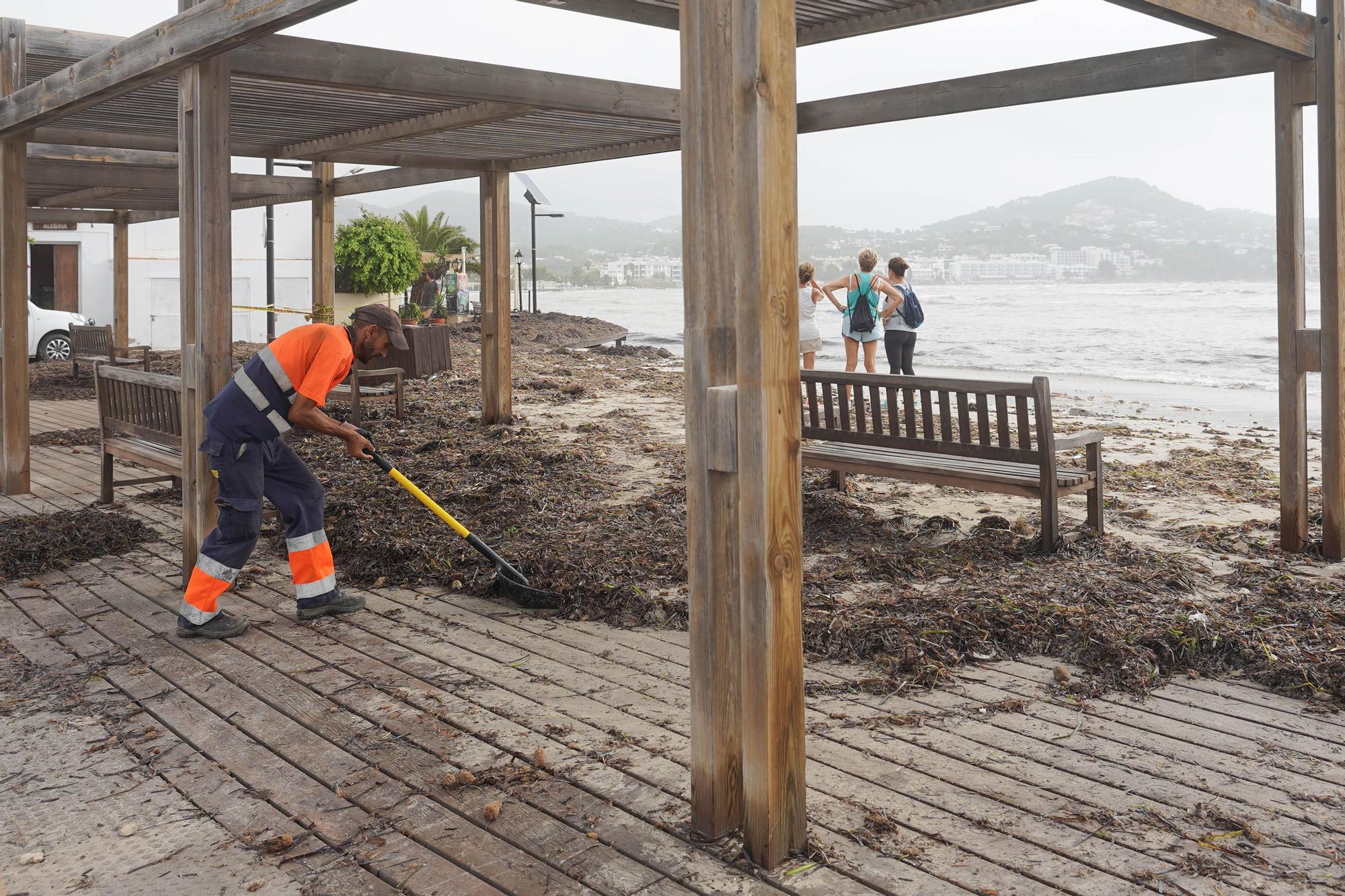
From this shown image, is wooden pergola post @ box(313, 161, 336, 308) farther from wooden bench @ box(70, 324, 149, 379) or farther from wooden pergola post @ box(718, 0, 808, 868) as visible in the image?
wooden pergola post @ box(718, 0, 808, 868)

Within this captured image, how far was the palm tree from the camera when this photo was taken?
112 ft

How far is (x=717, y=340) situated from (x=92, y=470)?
8.65 m

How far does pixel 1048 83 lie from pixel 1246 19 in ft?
5.07

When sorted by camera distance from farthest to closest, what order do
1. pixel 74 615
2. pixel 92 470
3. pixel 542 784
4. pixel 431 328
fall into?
pixel 431 328 < pixel 92 470 < pixel 74 615 < pixel 542 784

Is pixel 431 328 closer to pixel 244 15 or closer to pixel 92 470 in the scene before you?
pixel 92 470

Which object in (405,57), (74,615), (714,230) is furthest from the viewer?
(405,57)

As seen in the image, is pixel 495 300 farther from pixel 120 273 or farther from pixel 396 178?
pixel 120 273

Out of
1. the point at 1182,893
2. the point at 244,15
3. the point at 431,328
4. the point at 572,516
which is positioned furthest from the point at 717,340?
the point at 431,328

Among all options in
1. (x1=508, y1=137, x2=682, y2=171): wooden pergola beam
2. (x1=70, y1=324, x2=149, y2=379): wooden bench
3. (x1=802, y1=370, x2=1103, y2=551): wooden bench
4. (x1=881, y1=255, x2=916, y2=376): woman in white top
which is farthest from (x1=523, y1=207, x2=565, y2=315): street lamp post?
(x1=802, y1=370, x2=1103, y2=551): wooden bench

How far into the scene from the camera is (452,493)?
327 inches

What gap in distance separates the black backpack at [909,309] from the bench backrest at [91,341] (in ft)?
40.2

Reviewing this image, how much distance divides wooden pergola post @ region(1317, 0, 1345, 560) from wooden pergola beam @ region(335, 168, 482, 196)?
8.07m

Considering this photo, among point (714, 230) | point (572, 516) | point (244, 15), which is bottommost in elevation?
point (572, 516)

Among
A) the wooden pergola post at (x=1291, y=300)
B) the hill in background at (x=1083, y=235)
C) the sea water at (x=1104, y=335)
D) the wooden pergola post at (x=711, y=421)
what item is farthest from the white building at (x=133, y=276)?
the hill in background at (x=1083, y=235)
